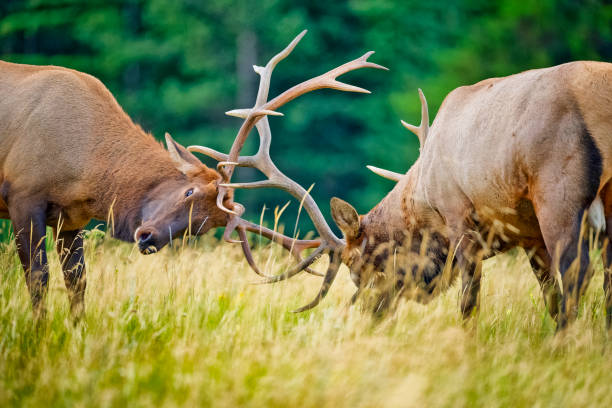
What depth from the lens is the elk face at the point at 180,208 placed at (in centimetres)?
495

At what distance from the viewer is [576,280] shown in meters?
3.67

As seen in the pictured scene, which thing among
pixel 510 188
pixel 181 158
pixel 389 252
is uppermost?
pixel 510 188

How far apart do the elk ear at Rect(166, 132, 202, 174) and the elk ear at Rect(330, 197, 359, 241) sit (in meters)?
0.94

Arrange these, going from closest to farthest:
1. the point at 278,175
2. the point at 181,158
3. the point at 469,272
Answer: the point at 469,272
the point at 181,158
the point at 278,175

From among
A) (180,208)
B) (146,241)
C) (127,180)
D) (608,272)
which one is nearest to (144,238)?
(146,241)

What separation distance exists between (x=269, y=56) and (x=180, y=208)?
49.3 feet

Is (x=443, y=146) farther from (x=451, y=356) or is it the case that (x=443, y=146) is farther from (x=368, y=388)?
(x=368, y=388)

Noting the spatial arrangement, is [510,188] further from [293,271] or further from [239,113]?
[239,113]

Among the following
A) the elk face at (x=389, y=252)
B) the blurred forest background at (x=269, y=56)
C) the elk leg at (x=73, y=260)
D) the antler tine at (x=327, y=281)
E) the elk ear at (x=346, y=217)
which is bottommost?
the blurred forest background at (x=269, y=56)

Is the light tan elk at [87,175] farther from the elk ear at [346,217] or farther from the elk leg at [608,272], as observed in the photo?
the elk leg at [608,272]

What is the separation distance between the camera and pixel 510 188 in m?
4.07

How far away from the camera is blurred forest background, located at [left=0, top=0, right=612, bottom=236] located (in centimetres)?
1858

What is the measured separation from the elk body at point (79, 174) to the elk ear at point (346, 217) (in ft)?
2.38

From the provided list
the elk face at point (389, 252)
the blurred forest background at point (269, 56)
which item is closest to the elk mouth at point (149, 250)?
the elk face at point (389, 252)
